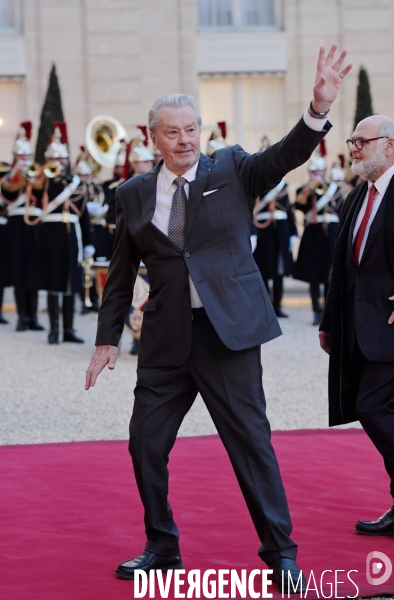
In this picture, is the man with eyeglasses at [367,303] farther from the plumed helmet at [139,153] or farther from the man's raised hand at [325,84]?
the plumed helmet at [139,153]

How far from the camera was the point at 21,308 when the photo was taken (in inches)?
527

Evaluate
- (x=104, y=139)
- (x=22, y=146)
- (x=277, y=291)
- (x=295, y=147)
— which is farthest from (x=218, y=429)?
(x=104, y=139)

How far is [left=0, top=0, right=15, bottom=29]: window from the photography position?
66.3 feet

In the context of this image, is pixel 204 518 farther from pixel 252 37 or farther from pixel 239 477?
pixel 252 37

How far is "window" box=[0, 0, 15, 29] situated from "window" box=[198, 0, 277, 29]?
3.14 metres

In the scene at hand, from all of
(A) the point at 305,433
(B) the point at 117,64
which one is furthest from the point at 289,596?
(B) the point at 117,64

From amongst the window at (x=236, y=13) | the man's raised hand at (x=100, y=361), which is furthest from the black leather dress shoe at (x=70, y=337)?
the window at (x=236, y=13)

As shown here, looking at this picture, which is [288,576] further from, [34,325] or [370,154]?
[34,325]

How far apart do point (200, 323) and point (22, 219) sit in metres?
9.42

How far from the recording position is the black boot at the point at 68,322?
1201 cm

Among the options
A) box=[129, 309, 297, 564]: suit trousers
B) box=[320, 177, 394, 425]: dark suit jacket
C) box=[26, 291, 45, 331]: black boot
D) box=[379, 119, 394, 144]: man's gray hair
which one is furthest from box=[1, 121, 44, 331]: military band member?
box=[129, 309, 297, 564]: suit trousers

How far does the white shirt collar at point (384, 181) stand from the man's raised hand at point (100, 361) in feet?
4.24

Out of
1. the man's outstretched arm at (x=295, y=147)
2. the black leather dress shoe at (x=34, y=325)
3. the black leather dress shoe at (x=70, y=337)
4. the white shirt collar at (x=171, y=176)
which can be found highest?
the man's outstretched arm at (x=295, y=147)

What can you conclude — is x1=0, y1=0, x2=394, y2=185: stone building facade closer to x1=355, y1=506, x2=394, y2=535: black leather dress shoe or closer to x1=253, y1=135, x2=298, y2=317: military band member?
x1=253, y1=135, x2=298, y2=317: military band member
